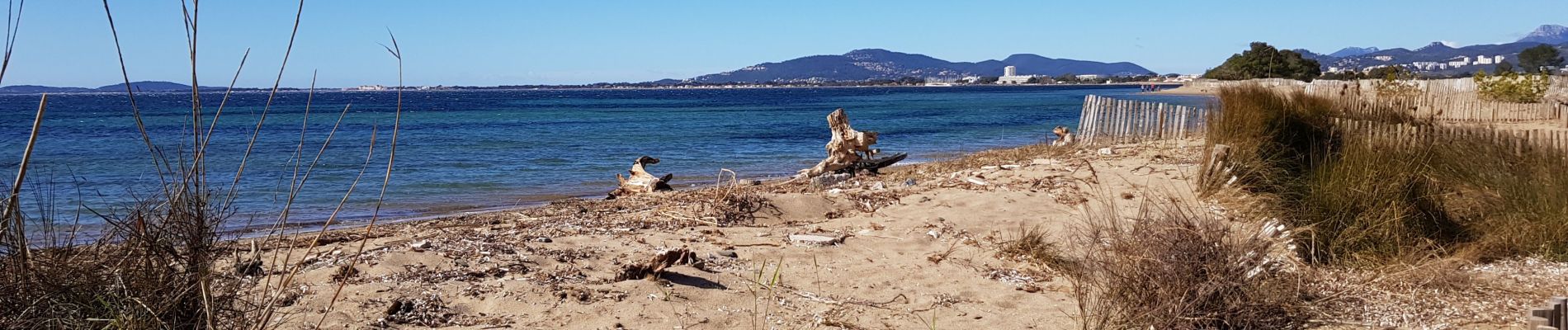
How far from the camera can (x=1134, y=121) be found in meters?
14.9

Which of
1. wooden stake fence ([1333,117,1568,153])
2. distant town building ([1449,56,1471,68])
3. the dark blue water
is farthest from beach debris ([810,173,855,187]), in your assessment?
distant town building ([1449,56,1471,68])

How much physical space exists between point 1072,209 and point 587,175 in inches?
376

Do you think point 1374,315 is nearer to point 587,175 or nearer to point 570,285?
point 570,285

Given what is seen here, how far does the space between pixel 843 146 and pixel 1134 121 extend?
5.43 meters

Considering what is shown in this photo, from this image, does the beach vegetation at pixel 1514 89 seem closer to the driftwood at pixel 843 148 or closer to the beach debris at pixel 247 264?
the driftwood at pixel 843 148

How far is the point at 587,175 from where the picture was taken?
1555cm

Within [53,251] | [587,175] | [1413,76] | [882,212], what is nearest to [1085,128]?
[587,175]

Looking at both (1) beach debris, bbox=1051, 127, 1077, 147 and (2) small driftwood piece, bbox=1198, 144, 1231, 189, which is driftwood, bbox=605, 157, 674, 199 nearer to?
(2) small driftwood piece, bbox=1198, 144, 1231, 189

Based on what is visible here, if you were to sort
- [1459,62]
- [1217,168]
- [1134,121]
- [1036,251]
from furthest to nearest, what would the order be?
[1459,62] → [1134,121] → [1217,168] → [1036,251]

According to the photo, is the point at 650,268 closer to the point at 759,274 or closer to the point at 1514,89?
the point at 759,274

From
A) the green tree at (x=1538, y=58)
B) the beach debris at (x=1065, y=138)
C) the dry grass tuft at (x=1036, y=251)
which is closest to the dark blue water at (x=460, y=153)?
the beach debris at (x=1065, y=138)

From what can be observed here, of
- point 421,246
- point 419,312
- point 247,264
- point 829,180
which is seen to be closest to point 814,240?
point 421,246

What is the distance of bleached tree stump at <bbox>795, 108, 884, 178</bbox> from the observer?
465 inches

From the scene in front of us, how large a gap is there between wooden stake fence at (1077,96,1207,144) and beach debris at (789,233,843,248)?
853 centimetres
